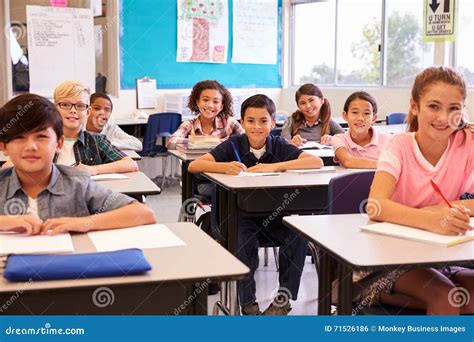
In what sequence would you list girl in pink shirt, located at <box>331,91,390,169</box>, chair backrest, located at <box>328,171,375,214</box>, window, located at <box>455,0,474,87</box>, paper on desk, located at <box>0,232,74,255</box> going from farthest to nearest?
window, located at <box>455,0,474,87</box>
girl in pink shirt, located at <box>331,91,390,169</box>
chair backrest, located at <box>328,171,375,214</box>
paper on desk, located at <box>0,232,74,255</box>

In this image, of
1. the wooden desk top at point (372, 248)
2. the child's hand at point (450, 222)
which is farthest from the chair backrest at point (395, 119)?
the child's hand at point (450, 222)

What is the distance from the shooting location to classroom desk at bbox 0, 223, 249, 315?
1443 millimetres

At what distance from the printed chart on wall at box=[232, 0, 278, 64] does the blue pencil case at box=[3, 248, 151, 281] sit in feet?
23.3

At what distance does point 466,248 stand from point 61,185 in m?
1.21

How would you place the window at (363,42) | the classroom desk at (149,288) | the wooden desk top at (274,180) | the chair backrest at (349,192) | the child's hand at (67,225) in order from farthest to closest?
1. the window at (363,42)
2. the wooden desk top at (274,180)
3. the chair backrest at (349,192)
4. the child's hand at (67,225)
5. the classroom desk at (149,288)

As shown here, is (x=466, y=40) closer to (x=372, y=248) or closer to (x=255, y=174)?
(x=255, y=174)

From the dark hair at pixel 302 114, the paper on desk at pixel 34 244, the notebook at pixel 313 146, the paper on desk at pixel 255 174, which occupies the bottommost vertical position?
the paper on desk at pixel 255 174

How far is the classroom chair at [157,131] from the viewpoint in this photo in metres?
6.98

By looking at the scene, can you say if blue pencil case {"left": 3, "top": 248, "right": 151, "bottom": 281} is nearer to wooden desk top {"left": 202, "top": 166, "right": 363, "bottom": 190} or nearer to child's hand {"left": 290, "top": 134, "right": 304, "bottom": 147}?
wooden desk top {"left": 202, "top": 166, "right": 363, "bottom": 190}

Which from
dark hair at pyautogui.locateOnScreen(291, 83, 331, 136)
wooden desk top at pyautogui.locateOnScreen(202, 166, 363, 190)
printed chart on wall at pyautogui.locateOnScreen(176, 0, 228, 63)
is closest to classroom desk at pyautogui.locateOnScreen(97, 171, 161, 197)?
wooden desk top at pyautogui.locateOnScreen(202, 166, 363, 190)

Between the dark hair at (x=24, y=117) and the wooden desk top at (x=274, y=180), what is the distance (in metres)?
1.15

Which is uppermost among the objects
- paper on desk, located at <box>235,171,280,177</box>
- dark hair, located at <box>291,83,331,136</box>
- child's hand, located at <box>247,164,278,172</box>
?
dark hair, located at <box>291,83,331,136</box>

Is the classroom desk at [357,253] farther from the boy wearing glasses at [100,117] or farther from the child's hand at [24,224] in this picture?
the boy wearing glasses at [100,117]

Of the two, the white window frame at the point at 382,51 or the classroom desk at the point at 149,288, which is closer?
the classroom desk at the point at 149,288
